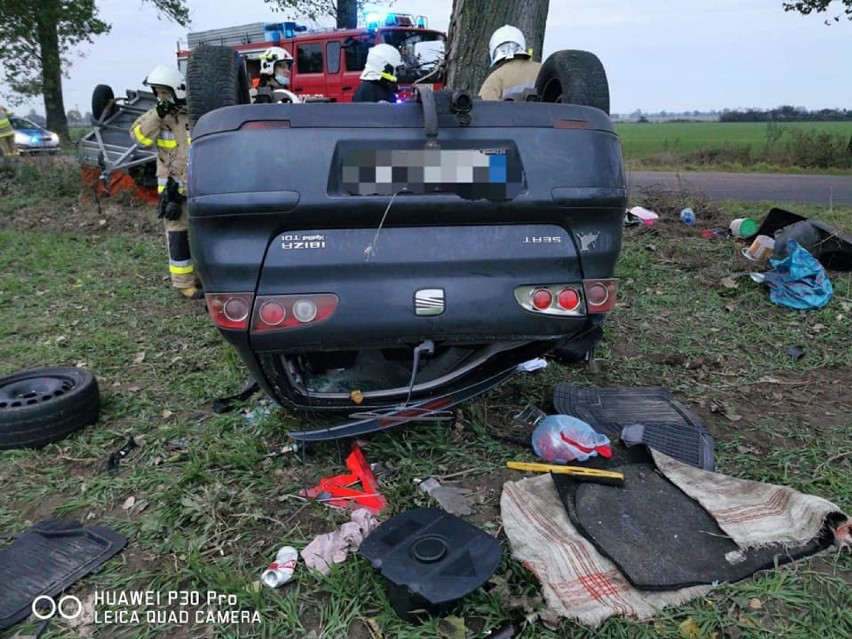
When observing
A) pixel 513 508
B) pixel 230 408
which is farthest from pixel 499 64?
pixel 513 508

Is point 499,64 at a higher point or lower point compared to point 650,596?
higher

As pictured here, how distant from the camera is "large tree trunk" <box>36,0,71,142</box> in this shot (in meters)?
17.1

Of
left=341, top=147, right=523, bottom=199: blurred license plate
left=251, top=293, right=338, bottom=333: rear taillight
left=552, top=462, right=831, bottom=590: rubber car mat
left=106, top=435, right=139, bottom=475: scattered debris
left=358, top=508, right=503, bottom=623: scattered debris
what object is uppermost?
left=341, top=147, right=523, bottom=199: blurred license plate

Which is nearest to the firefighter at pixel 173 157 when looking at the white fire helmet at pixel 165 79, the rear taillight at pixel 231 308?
the white fire helmet at pixel 165 79

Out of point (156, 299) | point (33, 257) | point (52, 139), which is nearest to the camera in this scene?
point (156, 299)

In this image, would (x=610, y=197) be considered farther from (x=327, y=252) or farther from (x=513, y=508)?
(x=513, y=508)

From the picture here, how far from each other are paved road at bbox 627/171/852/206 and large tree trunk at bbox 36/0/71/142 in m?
16.0

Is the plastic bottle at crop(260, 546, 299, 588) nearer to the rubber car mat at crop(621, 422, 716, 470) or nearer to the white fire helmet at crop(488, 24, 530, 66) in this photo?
the rubber car mat at crop(621, 422, 716, 470)

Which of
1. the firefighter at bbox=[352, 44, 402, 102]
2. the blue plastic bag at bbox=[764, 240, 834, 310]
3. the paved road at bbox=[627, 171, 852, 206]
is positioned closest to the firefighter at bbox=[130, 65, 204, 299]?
the firefighter at bbox=[352, 44, 402, 102]

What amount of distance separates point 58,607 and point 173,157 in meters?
4.33

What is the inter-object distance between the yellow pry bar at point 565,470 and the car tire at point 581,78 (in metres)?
1.61

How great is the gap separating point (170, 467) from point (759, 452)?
8.99 ft

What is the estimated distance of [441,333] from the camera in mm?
2396

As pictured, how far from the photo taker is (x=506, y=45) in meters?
5.17
